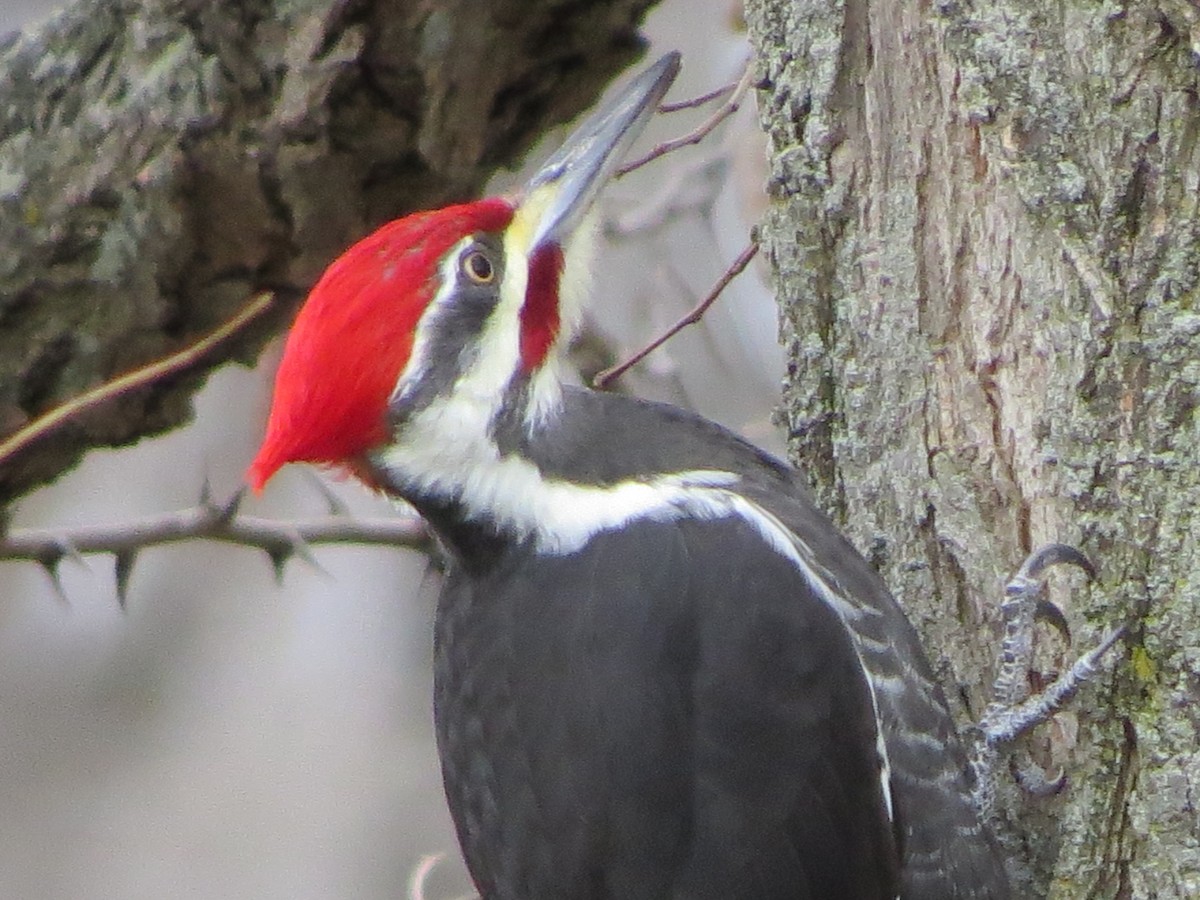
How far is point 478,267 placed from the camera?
2.27m

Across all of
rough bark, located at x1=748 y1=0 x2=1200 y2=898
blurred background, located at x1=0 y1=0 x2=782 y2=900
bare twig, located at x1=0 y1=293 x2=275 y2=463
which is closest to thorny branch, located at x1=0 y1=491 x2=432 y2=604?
bare twig, located at x1=0 y1=293 x2=275 y2=463

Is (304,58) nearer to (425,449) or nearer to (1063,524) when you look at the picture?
(425,449)

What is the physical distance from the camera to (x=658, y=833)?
2.22 metres

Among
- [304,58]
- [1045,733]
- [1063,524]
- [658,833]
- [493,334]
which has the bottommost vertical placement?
[658,833]

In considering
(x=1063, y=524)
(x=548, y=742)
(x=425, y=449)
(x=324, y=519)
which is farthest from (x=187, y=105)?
(x=1063, y=524)

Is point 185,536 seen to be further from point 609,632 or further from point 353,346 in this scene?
point 609,632

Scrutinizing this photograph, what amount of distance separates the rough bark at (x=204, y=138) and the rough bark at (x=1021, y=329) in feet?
1.85

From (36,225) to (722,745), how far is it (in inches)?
57.9

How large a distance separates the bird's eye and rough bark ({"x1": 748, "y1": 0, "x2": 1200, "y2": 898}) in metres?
0.49

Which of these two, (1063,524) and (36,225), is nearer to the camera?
(1063,524)

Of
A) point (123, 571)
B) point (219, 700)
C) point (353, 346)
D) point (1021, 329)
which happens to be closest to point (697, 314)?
point (1021, 329)

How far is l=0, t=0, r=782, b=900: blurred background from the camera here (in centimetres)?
661

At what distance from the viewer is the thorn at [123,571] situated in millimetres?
2535

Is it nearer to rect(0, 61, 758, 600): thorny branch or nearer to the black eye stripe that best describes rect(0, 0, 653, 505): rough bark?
rect(0, 61, 758, 600): thorny branch
